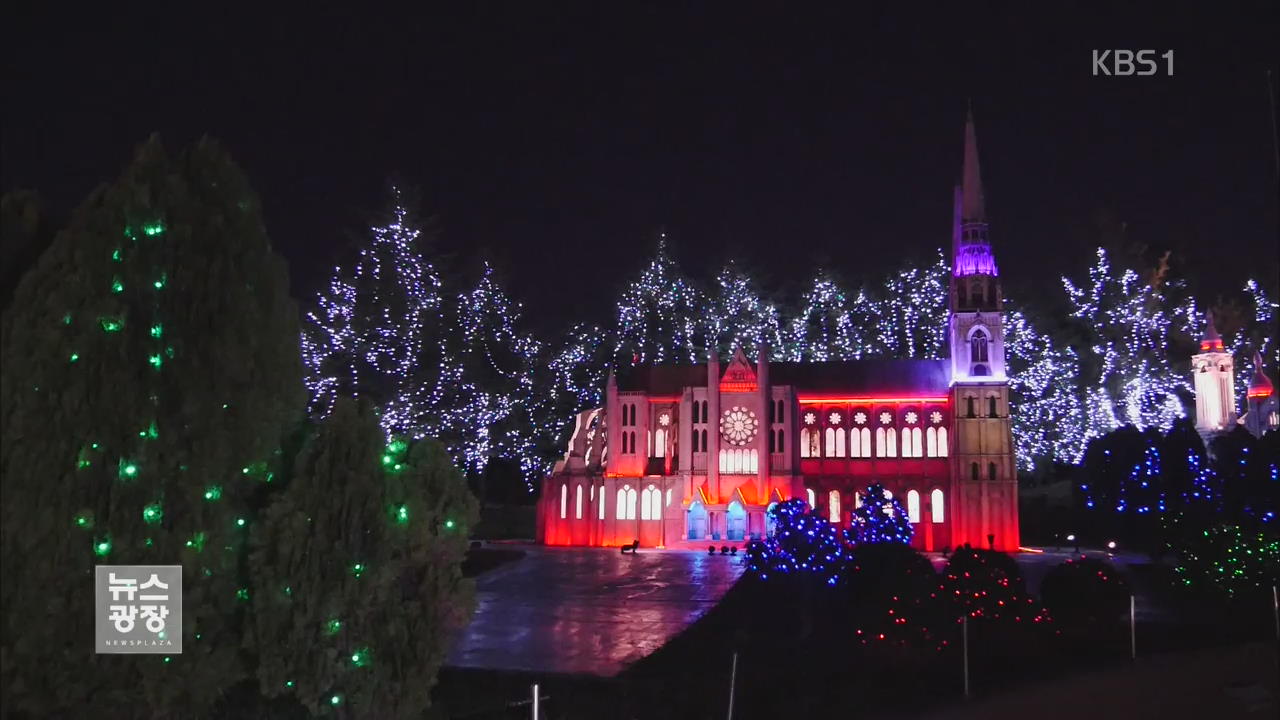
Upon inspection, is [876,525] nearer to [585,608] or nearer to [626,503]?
[585,608]

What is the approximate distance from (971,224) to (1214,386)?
18.6 m

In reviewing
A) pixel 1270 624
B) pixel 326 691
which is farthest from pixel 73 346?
pixel 1270 624

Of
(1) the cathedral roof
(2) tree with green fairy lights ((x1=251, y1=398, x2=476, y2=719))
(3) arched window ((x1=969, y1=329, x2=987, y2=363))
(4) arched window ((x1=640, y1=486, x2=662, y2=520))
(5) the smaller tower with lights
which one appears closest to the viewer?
(2) tree with green fairy lights ((x1=251, y1=398, x2=476, y2=719))

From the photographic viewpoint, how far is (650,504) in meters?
49.3

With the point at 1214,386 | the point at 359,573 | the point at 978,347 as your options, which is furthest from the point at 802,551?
the point at 1214,386

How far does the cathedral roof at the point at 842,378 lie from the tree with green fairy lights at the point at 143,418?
41853mm

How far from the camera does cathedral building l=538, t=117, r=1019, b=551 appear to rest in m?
48.2

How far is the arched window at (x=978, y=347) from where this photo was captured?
49.7 metres

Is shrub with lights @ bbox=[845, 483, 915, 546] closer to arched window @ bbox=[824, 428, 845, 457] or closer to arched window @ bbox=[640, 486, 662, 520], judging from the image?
arched window @ bbox=[640, 486, 662, 520]

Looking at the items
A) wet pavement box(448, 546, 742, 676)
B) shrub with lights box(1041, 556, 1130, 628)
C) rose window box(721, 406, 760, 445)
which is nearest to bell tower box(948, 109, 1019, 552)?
rose window box(721, 406, 760, 445)

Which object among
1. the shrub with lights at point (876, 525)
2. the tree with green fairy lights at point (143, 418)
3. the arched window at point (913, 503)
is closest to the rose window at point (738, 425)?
the arched window at point (913, 503)

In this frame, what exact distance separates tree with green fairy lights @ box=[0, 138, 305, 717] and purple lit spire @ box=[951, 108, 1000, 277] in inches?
1872

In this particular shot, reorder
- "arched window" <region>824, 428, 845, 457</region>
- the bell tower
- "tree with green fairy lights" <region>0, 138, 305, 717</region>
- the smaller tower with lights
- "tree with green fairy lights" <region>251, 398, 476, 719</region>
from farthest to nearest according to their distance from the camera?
the smaller tower with lights
"arched window" <region>824, 428, 845, 457</region>
the bell tower
"tree with green fairy lights" <region>251, 398, 476, 719</region>
"tree with green fairy lights" <region>0, 138, 305, 717</region>

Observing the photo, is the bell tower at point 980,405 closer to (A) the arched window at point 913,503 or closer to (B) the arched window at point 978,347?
(B) the arched window at point 978,347
